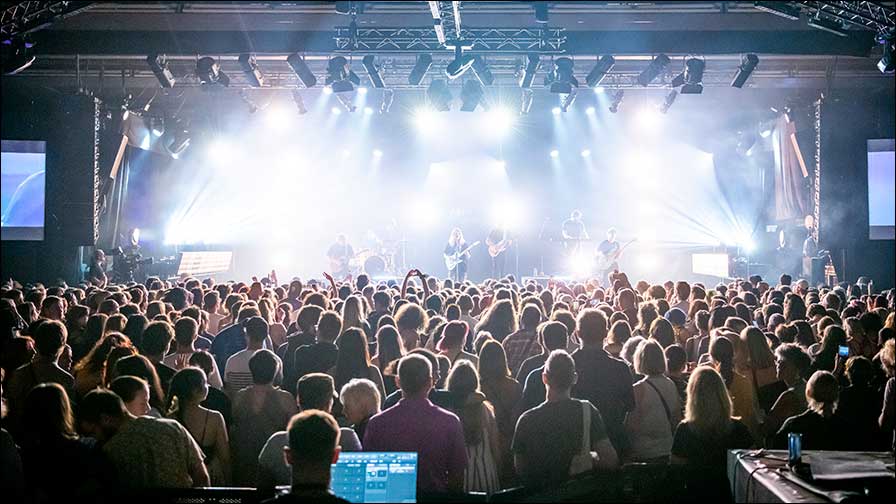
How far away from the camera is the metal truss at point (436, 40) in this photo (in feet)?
44.6

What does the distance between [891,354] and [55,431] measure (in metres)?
4.92

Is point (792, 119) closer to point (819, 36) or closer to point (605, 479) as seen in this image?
point (819, 36)

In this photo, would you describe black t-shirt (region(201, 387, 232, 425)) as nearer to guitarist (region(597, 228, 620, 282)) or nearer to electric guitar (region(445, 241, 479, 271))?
guitarist (region(597, 228, 620, 282))

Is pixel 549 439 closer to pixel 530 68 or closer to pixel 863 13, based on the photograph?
pixel 863 13

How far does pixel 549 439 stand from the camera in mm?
4477

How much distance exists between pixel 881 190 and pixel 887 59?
677 centimetres

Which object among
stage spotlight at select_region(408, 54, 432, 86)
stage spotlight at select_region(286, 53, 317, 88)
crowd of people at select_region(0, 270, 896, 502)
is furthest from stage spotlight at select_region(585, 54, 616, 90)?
crowd of people at select_region(0, 270, 896, 502)

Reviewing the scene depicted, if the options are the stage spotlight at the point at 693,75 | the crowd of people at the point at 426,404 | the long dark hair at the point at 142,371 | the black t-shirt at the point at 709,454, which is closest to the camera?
the crowd of people at the point at 426,404

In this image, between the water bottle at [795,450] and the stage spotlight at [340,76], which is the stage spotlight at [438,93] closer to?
the stage spotlight at [340,76]

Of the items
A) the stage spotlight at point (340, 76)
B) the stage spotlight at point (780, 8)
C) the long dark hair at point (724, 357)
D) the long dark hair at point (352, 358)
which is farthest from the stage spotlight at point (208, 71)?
the long dark hair at point (724, 357)

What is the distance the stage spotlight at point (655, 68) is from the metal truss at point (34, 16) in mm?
9542

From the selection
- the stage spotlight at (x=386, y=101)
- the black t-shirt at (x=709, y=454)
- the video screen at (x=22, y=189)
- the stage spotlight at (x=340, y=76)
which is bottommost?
the black t-shirt at (x=709, y=454)

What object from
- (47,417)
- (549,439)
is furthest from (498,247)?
(47,417)

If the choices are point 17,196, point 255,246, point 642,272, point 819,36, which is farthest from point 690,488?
point 255,246
